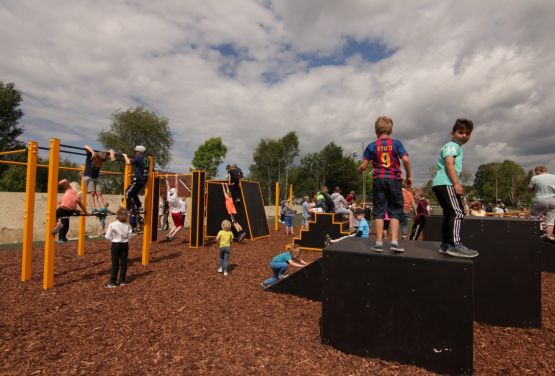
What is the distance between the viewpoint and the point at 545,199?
7.27 m

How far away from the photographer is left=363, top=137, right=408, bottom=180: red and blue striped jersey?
4023 millimetres

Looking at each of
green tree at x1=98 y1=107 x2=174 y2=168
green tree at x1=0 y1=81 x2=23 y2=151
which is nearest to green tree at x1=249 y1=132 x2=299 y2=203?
green tree at x1=98 y1=107 x2=174 y2=168

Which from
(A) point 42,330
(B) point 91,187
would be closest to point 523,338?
(A) point 42,330

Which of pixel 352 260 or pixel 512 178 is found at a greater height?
pixel 512 178

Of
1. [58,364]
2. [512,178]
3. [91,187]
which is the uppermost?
[512,178]

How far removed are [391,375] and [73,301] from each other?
5.17 m

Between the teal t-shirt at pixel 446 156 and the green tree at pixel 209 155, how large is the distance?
54.7 metres

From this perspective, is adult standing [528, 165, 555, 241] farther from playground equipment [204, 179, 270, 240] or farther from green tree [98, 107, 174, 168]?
green tree [98, 107, 174, 168]

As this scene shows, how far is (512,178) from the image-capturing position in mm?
86438

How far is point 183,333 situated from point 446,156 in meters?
4.06

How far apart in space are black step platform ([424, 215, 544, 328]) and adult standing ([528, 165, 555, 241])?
11.4 feet

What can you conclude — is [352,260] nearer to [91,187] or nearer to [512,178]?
[91,187]

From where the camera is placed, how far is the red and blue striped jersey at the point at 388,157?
402 centimetres

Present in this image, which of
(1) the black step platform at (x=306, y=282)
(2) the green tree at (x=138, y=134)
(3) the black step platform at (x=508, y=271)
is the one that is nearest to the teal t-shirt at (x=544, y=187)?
(3) the black step platform at (x=508, y=271)
